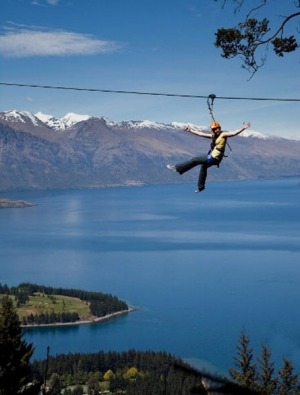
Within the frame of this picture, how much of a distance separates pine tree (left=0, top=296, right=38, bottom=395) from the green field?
58.8 m

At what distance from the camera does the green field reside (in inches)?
2889

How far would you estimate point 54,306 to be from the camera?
75750 millimetres

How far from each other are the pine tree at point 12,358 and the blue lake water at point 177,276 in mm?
34943

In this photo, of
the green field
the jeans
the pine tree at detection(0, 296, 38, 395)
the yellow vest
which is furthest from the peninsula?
the yellow vest

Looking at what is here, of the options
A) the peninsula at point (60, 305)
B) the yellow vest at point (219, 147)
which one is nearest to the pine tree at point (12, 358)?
the yellow vest at point (219, 147)

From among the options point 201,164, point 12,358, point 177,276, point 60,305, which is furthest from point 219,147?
point 177,276

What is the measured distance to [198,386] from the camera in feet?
11.7

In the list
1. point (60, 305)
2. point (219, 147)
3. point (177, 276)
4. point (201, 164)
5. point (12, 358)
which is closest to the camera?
point (219, 147)

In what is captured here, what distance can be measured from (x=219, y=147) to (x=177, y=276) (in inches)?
2948

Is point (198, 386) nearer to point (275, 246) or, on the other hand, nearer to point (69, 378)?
point (69, 378)

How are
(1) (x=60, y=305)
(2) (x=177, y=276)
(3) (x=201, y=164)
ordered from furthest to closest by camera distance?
1. (2) (x=177, y=276)
2. (1) (x=60, y=305)
3. (3) (x=201, y=164)

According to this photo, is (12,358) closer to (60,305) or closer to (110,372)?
(110,372)

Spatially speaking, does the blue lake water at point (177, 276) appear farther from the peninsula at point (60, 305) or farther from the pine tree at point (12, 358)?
the pine tree at point (12, 358)

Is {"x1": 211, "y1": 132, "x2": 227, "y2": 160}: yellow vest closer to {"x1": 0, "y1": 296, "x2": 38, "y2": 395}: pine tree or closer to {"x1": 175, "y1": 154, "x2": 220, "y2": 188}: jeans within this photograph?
{"x1": 175, "y1": 154, "x2": 220, "y2": 188}: jeans
